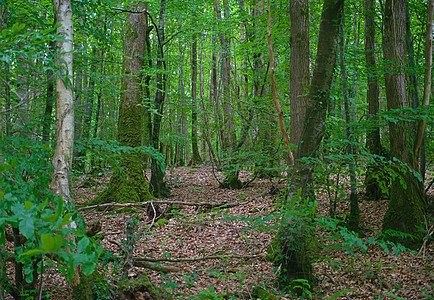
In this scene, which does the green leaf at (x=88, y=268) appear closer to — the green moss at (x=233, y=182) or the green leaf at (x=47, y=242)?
the green leaf at (x=47, y=242)

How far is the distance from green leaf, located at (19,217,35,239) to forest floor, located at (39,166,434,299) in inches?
101

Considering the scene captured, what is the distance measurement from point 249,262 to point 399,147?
3252 millimetres

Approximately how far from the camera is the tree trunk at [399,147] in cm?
519

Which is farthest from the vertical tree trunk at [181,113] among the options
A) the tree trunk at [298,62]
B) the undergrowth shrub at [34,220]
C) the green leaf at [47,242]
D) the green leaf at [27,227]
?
the green leaf at [47,242]

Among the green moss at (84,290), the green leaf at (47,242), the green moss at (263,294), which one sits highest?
the green leaf at (47,242)

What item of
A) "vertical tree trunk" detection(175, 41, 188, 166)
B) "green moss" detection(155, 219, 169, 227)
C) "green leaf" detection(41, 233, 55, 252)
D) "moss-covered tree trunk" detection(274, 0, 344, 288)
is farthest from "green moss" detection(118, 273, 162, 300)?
"vertical tree trunk" detection(175, 41, 188, 166)

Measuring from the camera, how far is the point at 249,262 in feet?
17.4

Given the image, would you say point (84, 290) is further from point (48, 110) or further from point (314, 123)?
point (314, 123)

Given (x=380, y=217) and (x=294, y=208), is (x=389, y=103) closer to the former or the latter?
(x=380, y=217)

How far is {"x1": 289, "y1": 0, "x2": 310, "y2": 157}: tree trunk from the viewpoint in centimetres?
586

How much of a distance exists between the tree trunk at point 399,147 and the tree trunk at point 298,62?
139 cm

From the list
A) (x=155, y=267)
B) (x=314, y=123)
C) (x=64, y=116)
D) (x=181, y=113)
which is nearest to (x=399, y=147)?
(x=314, y=123)

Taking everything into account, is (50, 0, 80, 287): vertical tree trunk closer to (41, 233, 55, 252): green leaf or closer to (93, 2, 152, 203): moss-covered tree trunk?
(41, 233, 55, 252): green leaf

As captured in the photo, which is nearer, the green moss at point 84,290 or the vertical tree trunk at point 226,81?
the green moss at point 84,290
